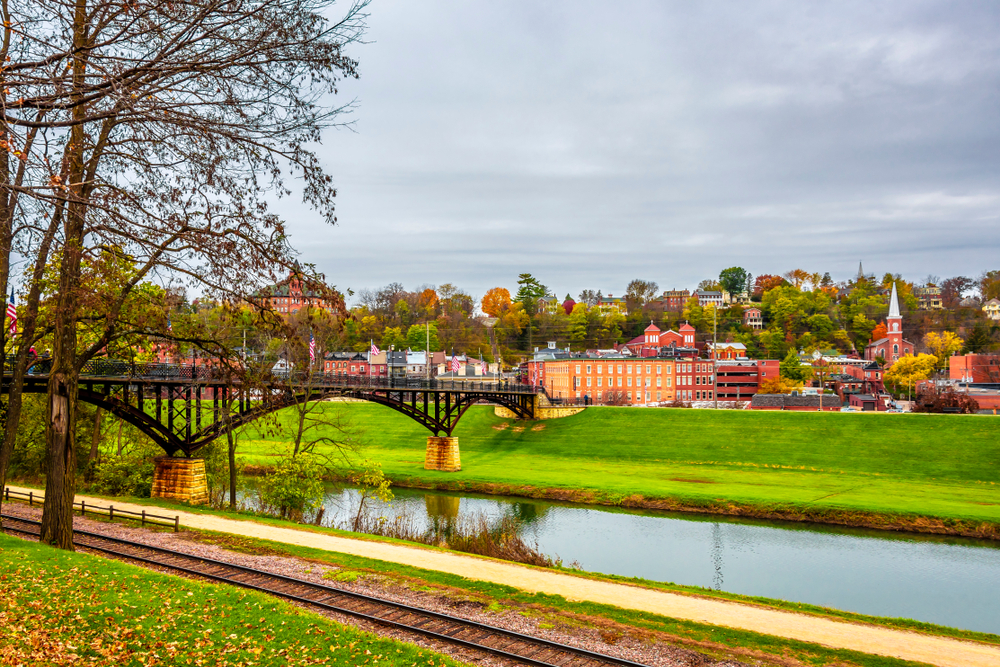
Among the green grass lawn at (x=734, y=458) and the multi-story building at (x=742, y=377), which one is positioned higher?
the multi-story building at (x=742, y=377)

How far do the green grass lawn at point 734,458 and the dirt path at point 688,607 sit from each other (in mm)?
13280

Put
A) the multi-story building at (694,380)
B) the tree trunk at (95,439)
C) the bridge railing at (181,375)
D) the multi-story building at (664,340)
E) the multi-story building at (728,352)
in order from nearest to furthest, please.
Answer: the bridge railing at (181,375), the tree trunk at (95,439), the multi-story building at (694,380), the multi-story building at (664,340), the multi-story building at (728,352)

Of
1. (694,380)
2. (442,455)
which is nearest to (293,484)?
(442,455)

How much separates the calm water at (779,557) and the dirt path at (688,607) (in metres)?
5.52

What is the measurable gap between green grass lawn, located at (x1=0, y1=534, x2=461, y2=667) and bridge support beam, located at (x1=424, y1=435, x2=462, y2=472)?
116ft

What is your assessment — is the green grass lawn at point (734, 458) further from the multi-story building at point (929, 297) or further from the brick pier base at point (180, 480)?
the multi-story building at point (929, 297)

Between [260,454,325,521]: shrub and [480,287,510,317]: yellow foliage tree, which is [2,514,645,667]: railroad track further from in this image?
[480,287,510,317]: yellow foliage tree

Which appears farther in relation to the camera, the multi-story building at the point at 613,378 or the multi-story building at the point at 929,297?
the multi-story building at the point at 929,297

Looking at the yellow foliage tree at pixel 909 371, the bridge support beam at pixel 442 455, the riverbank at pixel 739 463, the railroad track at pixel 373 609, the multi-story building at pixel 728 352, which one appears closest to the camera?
the railroad track at pixel 373 609

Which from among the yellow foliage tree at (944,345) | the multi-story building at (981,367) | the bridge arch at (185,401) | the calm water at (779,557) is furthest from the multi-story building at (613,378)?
the yellow foliage tree at (944,345)

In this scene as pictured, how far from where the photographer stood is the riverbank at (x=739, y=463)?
3666 cm

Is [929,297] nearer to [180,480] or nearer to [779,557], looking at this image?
[779,557]

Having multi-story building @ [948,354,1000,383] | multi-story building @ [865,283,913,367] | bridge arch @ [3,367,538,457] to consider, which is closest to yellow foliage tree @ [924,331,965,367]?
multi-story building @ [865,283,913,367]

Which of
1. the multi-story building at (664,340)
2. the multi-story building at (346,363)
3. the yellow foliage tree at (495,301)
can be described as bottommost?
the multi-story building at (346,363)
